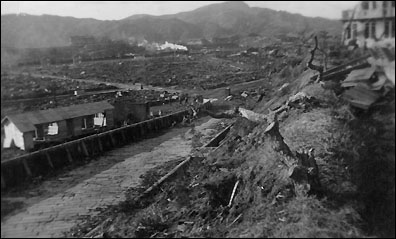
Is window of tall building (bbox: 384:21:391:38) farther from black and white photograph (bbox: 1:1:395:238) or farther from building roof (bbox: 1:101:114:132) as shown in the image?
building roof (bbox: 1:101:114:132)

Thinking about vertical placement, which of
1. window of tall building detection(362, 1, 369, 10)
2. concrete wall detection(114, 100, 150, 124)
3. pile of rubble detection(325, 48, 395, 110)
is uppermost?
window of tall building detection(362, 1, 369, 10)

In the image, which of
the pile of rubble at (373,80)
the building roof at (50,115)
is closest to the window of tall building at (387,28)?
the pile of rubble at (373,80)

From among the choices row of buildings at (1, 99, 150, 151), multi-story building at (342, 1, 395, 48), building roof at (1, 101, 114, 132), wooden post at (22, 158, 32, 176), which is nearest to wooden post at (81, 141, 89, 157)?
row of buildings at (1, 99, 150, 151)

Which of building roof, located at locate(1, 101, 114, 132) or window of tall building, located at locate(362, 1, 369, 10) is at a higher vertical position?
window of tall building, located at locate(362, 1, 369, 10)

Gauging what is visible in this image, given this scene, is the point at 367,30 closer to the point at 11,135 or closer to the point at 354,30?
the point at 354,30

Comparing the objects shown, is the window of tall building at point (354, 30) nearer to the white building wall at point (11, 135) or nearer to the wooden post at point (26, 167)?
the white building wall at point (11, 135)

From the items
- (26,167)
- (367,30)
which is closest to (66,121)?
(26,167)

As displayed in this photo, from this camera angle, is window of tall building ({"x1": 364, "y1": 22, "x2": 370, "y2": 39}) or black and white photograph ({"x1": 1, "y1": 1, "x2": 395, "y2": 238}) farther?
window of tall building ({"x1": 364, "y1": 22, "x2": 370, "y2": 39})
